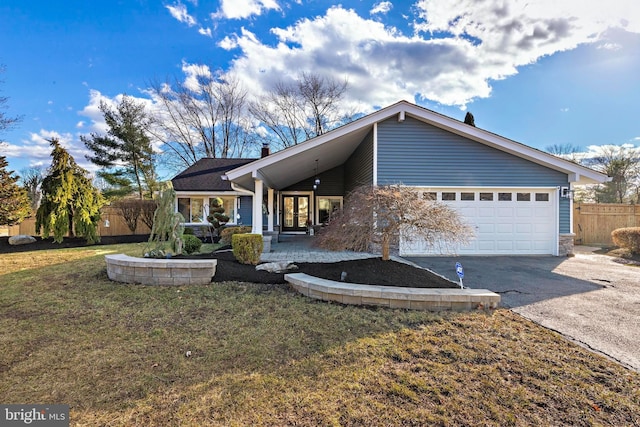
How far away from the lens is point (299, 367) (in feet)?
7.82

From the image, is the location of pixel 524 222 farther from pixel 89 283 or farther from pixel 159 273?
pixel 89 283

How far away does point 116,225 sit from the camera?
1423 cm

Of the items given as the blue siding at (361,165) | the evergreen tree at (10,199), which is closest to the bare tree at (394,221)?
the blue siding at (361,165)

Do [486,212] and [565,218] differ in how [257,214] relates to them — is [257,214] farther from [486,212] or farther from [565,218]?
[565,218]

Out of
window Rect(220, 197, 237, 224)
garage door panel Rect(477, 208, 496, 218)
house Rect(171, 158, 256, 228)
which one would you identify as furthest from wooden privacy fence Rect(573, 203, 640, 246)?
window Rect(220, 197, 237, 224)

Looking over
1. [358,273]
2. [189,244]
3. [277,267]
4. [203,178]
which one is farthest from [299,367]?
[203,178]

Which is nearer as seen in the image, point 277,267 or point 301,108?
point 277,267

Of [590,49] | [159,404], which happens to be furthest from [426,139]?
[159,404]

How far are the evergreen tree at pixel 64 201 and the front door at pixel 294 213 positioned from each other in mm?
8185

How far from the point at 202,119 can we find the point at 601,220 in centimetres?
2496

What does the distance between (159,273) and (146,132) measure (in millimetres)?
18838

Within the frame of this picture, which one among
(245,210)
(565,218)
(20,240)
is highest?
(245,210)

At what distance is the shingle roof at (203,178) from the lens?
13.4 m

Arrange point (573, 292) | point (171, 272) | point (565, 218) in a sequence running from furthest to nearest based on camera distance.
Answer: point (565, 218) → point (171, 272) → point (573, 292)
